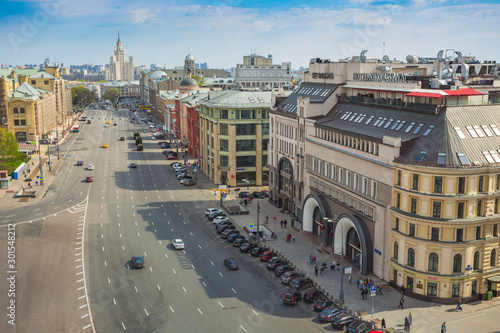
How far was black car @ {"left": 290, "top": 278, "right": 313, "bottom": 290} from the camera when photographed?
58.4 meters

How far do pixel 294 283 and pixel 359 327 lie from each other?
40.4 feet

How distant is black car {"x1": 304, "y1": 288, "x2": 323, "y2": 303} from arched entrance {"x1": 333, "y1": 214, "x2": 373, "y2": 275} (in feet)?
21.4

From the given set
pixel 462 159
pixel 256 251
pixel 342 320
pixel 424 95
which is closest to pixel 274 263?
pixel 256 251

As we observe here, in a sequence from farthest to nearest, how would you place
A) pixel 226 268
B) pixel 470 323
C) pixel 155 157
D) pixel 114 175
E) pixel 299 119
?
1. pixel 155 157
2. pixel 114 175
3. pixel 299 119
4. pixel 226 268
5. pixel 470 323

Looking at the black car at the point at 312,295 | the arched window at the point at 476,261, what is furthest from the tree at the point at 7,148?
the arched window at the point at 476,261

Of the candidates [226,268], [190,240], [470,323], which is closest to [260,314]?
[226,268]

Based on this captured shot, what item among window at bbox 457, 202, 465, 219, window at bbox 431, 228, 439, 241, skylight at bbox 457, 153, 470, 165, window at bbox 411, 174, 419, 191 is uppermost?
skylight at bbox 457, 153, 470, 165

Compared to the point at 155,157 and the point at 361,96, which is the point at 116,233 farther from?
the point at 155,157

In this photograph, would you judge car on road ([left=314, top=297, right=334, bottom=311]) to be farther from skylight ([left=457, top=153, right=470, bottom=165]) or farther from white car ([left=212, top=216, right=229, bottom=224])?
white car ([left=212, top=216, right=229, bottom=224])

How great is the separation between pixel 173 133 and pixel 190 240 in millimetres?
117405

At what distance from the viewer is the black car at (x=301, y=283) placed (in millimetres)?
58438

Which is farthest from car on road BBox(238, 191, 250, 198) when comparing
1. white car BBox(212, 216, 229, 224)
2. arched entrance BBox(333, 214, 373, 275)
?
arched entrance BBox(333, 214, 373, 275)

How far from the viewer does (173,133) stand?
190 metres

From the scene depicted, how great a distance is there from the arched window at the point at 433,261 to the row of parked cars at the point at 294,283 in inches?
418
